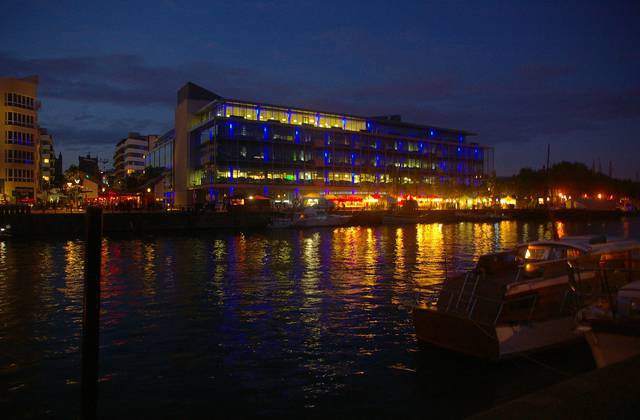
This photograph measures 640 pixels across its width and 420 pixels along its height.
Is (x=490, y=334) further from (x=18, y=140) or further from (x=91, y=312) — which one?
(x=18, y=140)

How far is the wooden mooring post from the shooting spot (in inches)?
353

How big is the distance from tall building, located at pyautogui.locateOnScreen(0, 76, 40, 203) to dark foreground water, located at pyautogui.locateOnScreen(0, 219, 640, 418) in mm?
67382

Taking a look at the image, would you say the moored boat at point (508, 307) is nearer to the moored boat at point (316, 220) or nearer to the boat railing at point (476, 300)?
the boat railing at point (476, 300)

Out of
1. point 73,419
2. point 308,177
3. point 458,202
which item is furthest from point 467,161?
point 73,419

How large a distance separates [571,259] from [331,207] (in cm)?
8559

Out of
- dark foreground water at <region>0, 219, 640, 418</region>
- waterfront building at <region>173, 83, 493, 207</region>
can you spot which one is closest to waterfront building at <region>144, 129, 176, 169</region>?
waterfront building at <region>173, 83, 493, 207</region>

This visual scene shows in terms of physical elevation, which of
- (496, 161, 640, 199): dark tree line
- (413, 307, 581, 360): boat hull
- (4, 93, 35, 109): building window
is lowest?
(413, 307, 581, 360): boat hull

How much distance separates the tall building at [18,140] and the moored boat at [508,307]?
85.9 meters

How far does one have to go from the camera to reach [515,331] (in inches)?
538

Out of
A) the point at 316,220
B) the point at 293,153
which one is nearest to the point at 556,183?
Result: the point at 293,153

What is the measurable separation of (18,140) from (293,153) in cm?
5421

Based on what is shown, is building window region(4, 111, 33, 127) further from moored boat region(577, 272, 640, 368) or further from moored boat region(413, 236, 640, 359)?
moored boat region(577, 272, 640, 368)

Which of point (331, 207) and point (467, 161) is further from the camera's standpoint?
point (467, 161)

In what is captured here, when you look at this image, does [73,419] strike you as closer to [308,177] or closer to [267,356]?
[267,356]
